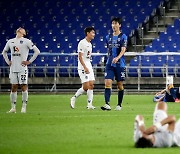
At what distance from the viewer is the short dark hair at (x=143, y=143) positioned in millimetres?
10656

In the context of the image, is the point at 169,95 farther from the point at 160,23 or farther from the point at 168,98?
the point at 160,23

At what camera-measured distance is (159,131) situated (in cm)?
1068

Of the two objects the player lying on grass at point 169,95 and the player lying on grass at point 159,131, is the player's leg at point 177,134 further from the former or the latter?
the player lying on grass at point 169,95

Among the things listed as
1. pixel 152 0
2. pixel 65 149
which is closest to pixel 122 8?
pixel 152 0

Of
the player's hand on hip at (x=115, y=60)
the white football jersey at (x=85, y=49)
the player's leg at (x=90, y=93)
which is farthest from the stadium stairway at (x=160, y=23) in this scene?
the player's hand on hip at (x=115, y=60)

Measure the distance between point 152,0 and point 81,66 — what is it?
18.9 m

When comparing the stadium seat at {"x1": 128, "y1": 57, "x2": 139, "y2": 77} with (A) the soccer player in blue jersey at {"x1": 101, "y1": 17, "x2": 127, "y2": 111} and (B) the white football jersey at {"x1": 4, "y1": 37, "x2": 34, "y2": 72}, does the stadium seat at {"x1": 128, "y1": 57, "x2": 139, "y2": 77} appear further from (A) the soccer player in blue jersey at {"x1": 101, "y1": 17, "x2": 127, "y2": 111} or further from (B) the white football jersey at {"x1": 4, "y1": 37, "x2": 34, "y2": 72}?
(B) the white football jersey at {"x1": 4, "y1": 37, "x2": 34, "y2": 72}

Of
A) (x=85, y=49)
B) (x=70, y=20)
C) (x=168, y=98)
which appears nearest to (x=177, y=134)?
(x=85, y=49)

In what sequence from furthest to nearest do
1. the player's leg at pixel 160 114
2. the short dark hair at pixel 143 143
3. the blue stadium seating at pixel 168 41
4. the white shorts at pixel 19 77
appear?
the blue stadium seating at pixel 168 41 → the white shorts at pixel 19 77 → the player's leg at pixel 160 114 → the short dark hair at pixel 143 143

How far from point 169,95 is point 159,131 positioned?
15287 millimetres

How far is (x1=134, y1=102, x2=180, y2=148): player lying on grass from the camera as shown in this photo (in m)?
10.5

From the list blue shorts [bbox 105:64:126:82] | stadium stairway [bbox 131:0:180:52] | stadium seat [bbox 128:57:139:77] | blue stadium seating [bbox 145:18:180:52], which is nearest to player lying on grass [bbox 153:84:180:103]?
blue shorts [bbox 105:64:126:82]

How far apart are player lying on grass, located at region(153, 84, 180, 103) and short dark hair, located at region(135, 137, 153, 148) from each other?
14.8 meters

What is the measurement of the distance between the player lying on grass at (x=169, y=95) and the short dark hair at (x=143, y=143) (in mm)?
14798
